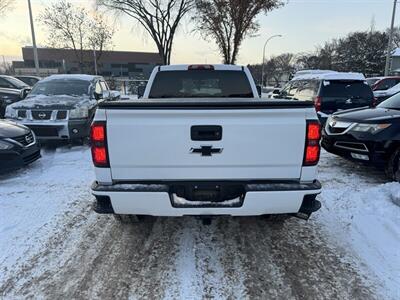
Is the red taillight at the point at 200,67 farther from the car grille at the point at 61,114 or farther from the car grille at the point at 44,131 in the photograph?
the car grille at the point at 44,131

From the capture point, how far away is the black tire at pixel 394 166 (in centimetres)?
561

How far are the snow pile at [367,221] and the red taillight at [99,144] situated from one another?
2629mm

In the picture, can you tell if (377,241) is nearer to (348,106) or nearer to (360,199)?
(360,199)

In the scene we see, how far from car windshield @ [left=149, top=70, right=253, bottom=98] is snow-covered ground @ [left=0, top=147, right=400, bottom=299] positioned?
1.86 m

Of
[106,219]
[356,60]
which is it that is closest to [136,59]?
[356,60]

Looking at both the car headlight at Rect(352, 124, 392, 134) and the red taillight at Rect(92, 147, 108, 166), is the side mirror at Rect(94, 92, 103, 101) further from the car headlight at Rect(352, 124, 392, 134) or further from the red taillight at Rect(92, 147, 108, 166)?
the red taillight at Rect(92, 147, 108, 166)

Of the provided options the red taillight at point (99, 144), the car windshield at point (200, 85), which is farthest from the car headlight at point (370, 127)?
the red taillight at point (99, 144)

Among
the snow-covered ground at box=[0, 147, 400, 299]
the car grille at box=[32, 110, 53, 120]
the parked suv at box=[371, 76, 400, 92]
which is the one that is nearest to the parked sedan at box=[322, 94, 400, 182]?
the snow-covered ground at box=[0, 147, 400, 299]

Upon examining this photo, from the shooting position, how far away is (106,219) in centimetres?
444

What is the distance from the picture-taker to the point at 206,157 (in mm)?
2986

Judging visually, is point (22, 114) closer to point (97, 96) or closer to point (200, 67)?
point (97, 96)

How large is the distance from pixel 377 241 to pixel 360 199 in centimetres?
123

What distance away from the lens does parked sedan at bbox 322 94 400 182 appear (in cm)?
568

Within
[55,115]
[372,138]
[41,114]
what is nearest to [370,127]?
[372,138]
